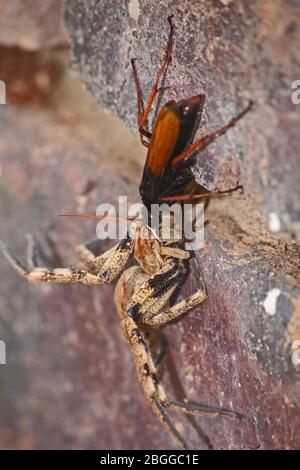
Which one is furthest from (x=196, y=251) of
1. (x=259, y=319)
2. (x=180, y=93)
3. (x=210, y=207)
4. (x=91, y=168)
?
(x=91, y=168)

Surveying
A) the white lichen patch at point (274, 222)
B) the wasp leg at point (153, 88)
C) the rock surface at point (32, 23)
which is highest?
the rock surface at point (32, 23)

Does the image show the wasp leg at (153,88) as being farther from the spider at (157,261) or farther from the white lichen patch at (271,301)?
the white lichen patch at (271,301)

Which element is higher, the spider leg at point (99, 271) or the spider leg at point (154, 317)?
the spider leg at point (99, 271)

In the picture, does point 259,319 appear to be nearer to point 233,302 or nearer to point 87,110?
point 233,302

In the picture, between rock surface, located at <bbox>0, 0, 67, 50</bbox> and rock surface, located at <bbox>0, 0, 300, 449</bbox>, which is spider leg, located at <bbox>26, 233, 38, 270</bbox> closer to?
rock surface, located at <bbox>0, 0, 300, 449</bbox>

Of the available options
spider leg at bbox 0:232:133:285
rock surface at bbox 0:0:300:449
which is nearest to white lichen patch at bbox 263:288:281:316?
rock surface at bbox 0:0:300:449

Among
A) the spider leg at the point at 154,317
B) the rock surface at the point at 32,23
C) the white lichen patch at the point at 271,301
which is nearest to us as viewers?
the white lichen patch at the point at 271,301

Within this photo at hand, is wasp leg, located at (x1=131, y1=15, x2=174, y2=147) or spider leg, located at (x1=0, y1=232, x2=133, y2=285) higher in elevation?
wasp leg, located at (x1=131, y1=15, x2=174, y2=147)

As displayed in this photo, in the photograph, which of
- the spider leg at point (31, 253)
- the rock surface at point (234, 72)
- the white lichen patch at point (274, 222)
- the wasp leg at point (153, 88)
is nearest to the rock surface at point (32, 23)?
the rock surface at point (234, 72)
